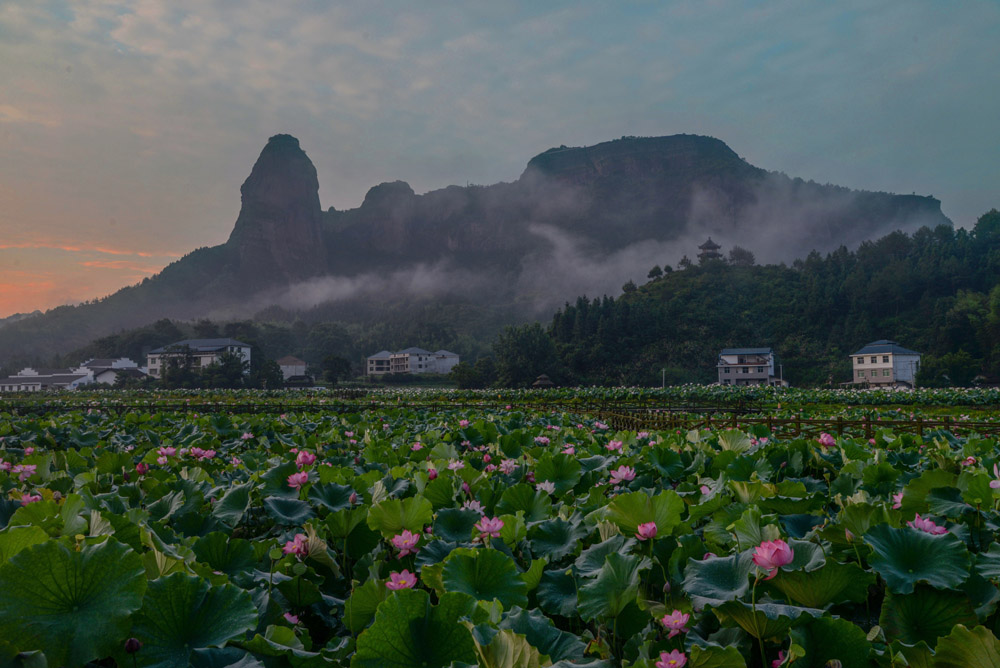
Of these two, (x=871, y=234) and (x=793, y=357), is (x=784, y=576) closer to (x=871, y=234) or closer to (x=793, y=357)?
(x=793, y=357)

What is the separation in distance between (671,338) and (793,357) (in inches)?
557

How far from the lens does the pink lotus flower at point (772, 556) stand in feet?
4.14

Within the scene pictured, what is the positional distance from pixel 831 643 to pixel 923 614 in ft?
1.49

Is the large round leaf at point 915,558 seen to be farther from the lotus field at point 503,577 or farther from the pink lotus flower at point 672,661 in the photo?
the pink lotus flower at point 672,661

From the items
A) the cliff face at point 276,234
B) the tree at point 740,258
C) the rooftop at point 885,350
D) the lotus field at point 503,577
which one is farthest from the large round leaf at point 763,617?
the cliff face at point 276,234

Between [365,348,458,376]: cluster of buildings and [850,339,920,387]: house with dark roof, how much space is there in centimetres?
5682

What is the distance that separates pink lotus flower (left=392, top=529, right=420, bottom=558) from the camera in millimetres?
1824

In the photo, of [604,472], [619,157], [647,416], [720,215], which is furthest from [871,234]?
[604,472]

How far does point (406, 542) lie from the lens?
Result: 6.00ft

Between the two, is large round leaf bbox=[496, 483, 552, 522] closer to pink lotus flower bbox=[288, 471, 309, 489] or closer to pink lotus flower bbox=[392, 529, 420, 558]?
pink lotus flower bbox=[392, 529, 420, 558]

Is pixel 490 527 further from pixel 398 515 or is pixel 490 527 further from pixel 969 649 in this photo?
pixel 969 649

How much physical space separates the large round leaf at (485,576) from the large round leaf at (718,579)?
1.30ft

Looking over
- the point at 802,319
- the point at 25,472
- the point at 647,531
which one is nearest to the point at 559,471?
the point at 647,531

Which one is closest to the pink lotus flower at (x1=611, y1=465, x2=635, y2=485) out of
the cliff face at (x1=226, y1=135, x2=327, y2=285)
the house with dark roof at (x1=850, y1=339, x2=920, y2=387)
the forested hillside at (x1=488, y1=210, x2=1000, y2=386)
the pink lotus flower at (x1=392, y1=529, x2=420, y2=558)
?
the pink lotus flower at (x1=392, y1=529, x2=420, y2=558)
